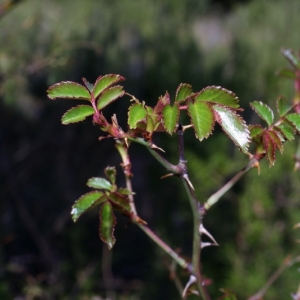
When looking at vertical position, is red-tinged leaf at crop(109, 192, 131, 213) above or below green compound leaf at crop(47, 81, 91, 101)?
below

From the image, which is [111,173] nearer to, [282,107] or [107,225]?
[107,225]

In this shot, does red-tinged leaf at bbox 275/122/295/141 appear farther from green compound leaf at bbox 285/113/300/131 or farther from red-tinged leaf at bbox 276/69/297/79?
red-tinged leaf at bbox 276/69/297/79

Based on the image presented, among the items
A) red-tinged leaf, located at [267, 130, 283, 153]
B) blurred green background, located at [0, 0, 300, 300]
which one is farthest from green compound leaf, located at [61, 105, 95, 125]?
blurred green background, located at [0, 0, 300, 300]

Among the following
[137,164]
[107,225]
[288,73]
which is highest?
[107,225]

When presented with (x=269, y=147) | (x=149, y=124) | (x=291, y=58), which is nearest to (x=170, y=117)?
(x=149, y=124)

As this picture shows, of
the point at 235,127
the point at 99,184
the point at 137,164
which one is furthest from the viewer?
the point at 137,164

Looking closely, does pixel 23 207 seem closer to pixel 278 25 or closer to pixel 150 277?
pixel 150 277

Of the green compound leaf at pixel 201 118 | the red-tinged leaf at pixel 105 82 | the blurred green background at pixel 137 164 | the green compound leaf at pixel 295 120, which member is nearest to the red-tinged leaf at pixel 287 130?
the green compound leaf at pixel 295 120
